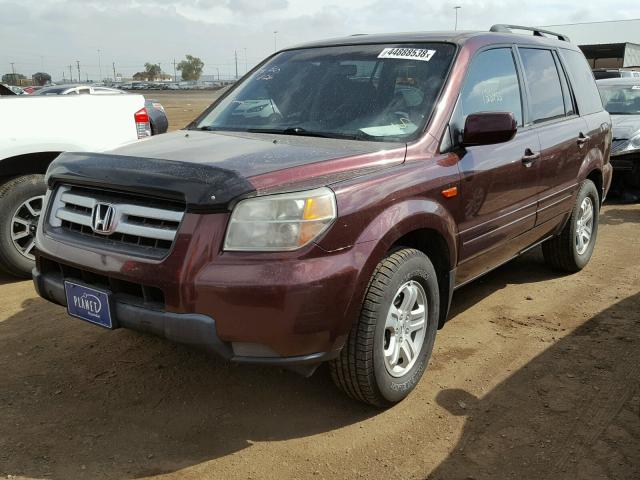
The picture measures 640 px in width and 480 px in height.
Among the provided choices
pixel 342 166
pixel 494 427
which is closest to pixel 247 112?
pixel 342 166

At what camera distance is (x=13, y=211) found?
16.5 feet

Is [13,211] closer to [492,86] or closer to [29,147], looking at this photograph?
[29,147]

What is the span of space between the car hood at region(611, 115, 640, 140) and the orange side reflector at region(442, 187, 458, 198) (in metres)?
6.27

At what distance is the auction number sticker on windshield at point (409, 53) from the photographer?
3.71 meters

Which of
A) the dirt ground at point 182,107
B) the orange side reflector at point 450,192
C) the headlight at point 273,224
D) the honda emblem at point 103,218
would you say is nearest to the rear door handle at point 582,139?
the orange side reflector at point 450,192

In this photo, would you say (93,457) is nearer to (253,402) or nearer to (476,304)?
(253,402)

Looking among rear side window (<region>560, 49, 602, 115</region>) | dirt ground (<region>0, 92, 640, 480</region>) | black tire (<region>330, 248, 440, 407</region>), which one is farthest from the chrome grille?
rear side window (<region>560, 49, 602, 115</region>)

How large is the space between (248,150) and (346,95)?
0.85 meters

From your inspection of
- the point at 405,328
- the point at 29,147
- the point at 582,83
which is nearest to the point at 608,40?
the point at 582,83

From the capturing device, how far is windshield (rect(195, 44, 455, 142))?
3463 millimetres

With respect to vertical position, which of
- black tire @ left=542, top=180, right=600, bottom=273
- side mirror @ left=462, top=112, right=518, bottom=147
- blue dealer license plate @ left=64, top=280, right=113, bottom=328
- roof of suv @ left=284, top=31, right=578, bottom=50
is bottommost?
black tire @ left=542, top=180, right=600, bottom=273

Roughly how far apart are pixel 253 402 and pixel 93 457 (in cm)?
83

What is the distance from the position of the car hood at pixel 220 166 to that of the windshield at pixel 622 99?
7868 millimetres

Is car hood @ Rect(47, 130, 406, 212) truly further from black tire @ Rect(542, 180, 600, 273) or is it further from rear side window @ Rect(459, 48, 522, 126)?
black tire @ Rect(542, 180, 600, 273)
